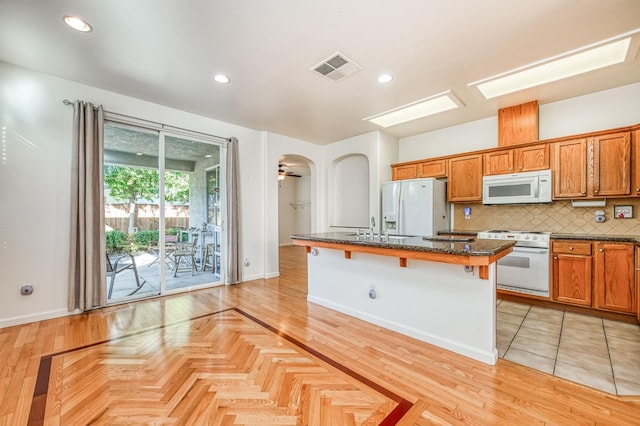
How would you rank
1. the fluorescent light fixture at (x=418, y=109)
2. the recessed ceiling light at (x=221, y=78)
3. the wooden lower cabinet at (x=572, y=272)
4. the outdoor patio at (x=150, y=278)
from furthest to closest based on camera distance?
the outdoor patio at (x=150, y=278) < the fluorescent light fixture at (x=418, y=109) < the wooden lower cabinet at (x=572, y=272) < the recessed ceiling light at (x=221, y=78)

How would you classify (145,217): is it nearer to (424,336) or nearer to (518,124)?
(424,336)

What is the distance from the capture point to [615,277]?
2.97m

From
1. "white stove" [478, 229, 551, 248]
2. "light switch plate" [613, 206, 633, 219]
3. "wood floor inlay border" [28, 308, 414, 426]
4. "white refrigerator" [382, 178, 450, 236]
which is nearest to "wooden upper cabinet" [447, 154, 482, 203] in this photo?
"white refrigerator" [382, 178, 450, 236]

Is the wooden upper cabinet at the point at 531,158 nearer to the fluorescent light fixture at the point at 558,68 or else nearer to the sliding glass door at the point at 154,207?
the fluorescent light fixture at the point at 558,68

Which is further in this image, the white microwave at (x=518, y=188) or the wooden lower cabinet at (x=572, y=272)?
the white microwave at (x=518, y=188)

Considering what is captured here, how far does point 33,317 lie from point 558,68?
654 centimetres

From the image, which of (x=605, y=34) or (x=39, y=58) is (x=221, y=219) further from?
(x=605, y=34)

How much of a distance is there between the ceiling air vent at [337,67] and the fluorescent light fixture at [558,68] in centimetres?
154

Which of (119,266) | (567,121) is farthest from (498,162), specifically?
(119,266)

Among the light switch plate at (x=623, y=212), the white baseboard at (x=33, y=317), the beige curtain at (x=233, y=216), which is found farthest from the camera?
the beige curtain at (x=233, y=216)

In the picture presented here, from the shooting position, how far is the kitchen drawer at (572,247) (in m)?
3.12

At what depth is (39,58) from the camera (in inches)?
105

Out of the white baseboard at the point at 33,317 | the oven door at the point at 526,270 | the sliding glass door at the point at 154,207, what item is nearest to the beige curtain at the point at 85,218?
the white baseboard at the point at 33,317

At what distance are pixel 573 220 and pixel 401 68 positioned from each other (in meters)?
3.21
